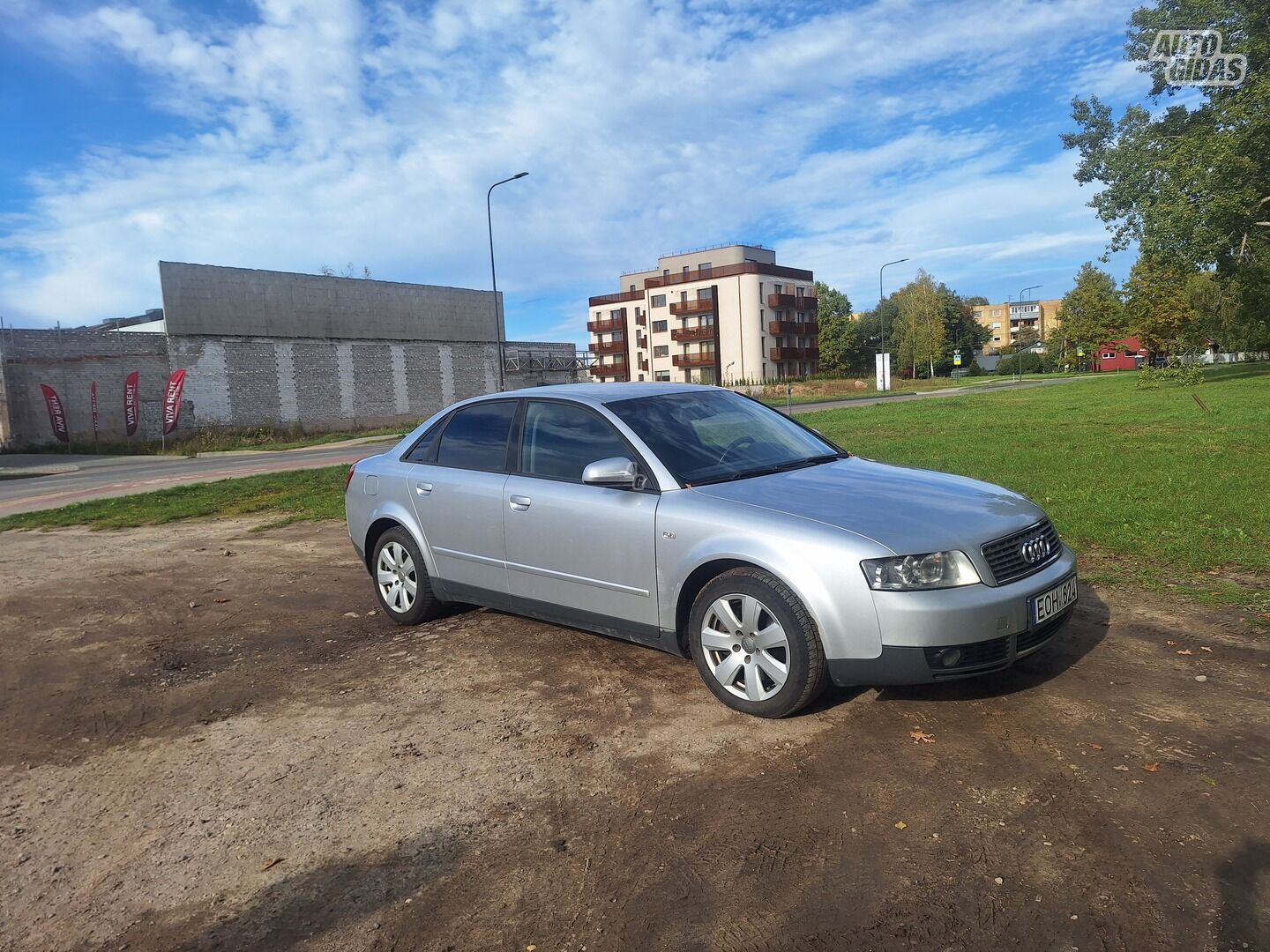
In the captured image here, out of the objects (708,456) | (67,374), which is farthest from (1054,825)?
(67,374)

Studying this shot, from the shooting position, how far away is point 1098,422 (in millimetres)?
18875

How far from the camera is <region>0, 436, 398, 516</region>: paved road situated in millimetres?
16416

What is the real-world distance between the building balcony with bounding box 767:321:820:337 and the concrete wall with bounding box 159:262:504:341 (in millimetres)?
34336

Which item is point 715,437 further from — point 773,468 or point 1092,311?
point 1092,311

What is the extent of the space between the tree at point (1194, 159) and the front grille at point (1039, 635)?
81.5 ft

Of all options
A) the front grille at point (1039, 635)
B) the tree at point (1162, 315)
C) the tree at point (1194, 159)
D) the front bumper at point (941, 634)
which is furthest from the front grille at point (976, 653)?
the tree at point (1162, 315)

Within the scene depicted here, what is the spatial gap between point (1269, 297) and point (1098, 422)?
23.6 metres

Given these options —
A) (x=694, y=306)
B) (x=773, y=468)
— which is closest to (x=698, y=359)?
(x=694, y=306)

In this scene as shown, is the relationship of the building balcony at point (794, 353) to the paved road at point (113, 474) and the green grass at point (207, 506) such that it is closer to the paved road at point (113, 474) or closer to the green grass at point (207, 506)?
the paved road at point (113, 474)

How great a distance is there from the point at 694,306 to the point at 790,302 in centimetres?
912

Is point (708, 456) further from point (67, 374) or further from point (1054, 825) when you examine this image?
point (67, 374)

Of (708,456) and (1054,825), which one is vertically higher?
(708,456)

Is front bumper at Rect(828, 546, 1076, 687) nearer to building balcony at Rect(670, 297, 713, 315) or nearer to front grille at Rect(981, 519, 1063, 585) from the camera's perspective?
front grille at Rect(981, 519, 1063, 585)

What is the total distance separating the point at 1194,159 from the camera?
78.9ft
